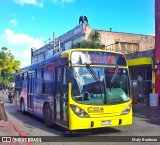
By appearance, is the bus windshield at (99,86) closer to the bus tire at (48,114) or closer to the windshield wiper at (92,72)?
the windshield wiper at (92,72)

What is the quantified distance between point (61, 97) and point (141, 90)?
15.9 metres

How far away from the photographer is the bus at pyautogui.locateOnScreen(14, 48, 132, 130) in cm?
990

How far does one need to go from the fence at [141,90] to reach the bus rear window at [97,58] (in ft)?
46.7

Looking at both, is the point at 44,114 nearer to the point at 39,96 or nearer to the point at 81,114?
the point at 39,96

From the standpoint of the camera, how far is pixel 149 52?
24.8m

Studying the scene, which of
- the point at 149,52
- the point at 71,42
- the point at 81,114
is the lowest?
the point at 81,114

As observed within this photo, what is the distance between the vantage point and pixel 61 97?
10.9 m

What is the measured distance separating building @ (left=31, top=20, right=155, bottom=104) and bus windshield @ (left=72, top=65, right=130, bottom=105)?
45.8 ft

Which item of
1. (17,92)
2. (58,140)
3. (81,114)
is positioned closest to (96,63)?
(81,114)

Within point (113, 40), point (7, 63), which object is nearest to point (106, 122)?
point (113, 40)

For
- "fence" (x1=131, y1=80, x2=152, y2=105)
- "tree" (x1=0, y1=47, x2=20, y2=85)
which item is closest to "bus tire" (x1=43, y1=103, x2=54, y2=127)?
"fence" (x1=131, y1=80, x2=152, y2=105)

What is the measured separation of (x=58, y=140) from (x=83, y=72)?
2.38m

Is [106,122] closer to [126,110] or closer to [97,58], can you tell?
[126,110]

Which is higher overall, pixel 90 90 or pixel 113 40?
pixel 113 40
